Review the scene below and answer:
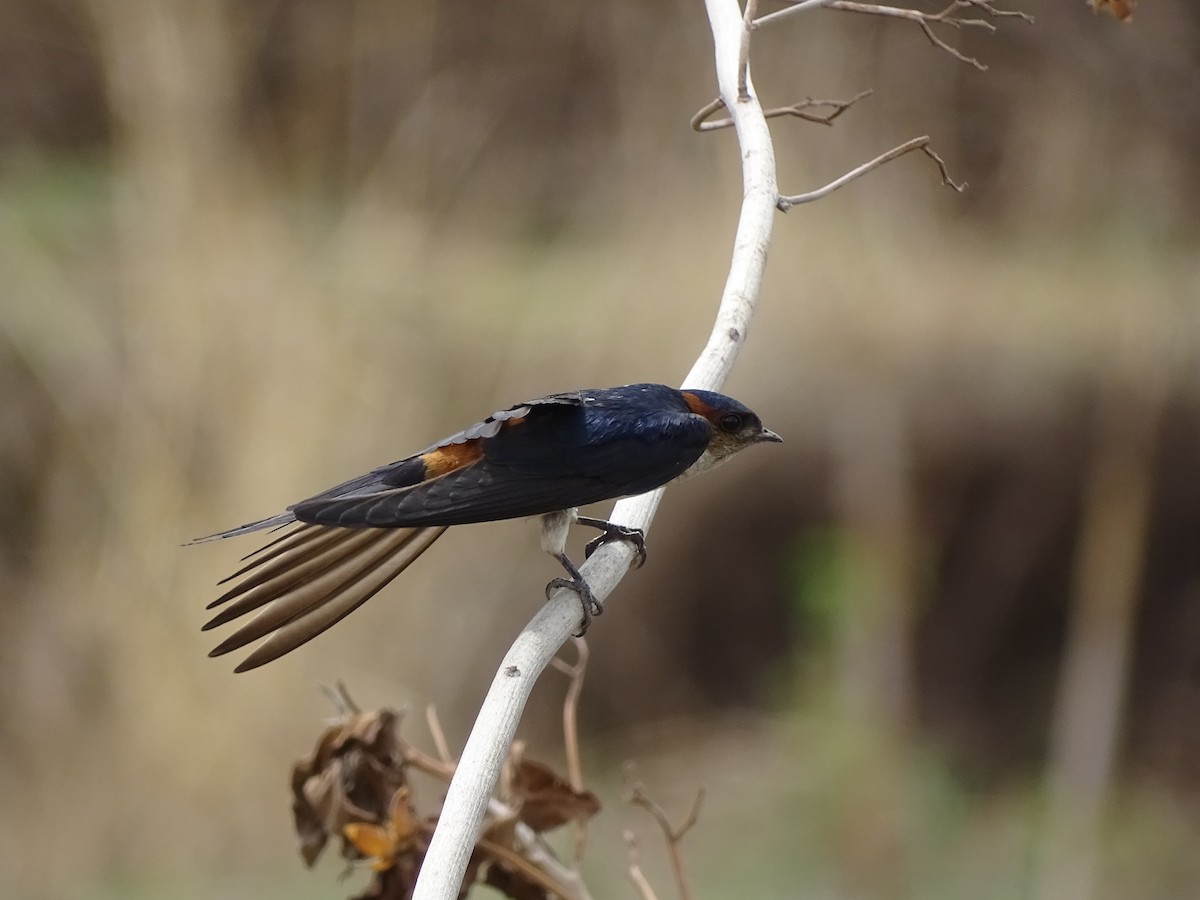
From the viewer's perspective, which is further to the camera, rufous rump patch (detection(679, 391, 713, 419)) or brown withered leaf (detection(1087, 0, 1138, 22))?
rufous rump patch (detection(679, 391, 713, 419))

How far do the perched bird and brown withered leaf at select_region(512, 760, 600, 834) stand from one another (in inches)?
5.6

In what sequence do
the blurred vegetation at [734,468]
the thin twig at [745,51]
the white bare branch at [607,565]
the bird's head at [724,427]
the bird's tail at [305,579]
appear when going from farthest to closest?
the blurred vegetation at [734,468] → the bird's head at [724,427] → the thin twig at [745,51] → the bird's tail at [305,579] → the white bare branch at [607,565]

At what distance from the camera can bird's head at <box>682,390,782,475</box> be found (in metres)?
1.38

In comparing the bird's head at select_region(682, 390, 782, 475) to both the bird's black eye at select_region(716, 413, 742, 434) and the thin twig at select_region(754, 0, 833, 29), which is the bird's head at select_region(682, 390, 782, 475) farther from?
the thin twig at select_region(754, 0, 833, 29)

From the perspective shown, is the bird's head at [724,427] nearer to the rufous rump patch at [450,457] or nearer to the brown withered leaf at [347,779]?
the rufous rump patch at [450,457]

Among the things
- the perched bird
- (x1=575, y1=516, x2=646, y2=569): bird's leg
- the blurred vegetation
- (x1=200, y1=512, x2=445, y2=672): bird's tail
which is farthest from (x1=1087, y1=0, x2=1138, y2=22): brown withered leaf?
the blurred vegetation

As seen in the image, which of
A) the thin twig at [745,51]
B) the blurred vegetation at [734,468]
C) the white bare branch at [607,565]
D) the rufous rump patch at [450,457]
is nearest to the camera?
the white bare branch at [607,565]

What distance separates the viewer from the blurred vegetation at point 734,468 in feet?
10.2

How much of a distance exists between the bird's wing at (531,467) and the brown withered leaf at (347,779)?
0.18 m

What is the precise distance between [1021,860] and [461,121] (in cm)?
246

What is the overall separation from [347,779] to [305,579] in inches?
7.2

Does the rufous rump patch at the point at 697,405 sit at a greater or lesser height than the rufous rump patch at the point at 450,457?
lesser

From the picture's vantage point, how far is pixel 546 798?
3.69ft

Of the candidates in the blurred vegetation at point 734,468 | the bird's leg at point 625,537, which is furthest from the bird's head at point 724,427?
the blurred vegetation at point 734,468
